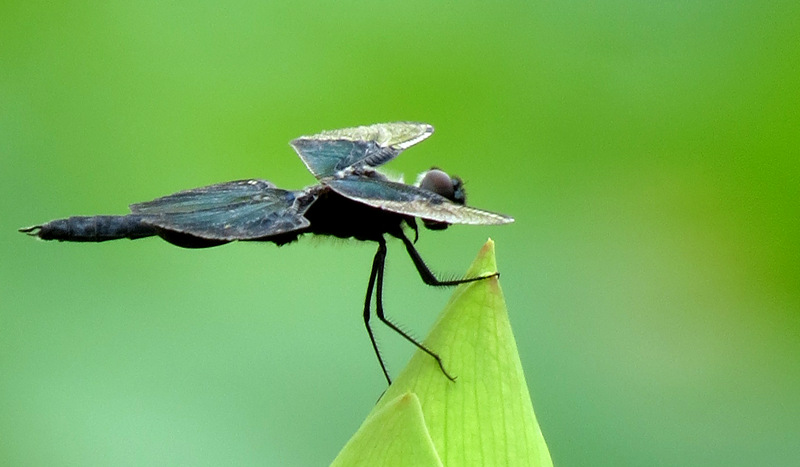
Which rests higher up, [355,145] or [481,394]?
[355,145]

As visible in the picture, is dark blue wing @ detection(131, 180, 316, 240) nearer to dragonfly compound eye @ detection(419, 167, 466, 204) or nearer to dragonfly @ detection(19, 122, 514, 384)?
dragonfly @ detection(19, 122, 514, 384)

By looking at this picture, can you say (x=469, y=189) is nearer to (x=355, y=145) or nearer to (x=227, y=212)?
(x=355, y=145)

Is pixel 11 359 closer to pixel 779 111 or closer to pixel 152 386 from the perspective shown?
pixel 152 386

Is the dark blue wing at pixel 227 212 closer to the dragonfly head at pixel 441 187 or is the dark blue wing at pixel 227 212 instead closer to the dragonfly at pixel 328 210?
the dragonfly at pixel 328 210

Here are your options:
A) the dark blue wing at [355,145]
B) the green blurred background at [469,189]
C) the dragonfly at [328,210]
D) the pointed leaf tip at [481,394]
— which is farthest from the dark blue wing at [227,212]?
the pointed leaf tip at [481,394]

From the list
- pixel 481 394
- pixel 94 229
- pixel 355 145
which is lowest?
pixel 481 394

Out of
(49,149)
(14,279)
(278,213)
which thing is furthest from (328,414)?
(49,149)

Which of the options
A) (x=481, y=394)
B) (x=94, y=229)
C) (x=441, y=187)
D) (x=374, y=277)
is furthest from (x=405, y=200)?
(x=481, y=394)
